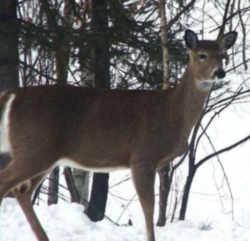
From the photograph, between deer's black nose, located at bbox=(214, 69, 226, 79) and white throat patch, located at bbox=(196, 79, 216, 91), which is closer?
deer's black nose, located at bbox=(214, 69, 226, 79)

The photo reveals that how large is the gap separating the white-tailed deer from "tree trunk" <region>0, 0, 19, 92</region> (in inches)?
71.6

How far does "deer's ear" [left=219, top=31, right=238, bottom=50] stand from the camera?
24.2ft

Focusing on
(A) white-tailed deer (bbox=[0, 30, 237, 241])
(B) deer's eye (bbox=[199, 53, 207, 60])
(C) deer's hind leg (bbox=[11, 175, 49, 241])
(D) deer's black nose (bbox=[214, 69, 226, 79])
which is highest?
(B) deer's eye (bbox=[199, 53, 207, 60])

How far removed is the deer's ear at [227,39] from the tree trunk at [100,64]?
5.37 feet

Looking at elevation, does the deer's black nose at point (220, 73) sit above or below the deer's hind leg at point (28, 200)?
above

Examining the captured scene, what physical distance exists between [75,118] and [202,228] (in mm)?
2153

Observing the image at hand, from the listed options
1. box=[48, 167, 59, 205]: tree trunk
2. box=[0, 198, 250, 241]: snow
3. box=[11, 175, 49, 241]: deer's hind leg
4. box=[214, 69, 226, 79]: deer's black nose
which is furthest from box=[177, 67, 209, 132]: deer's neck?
box=[48, 167, 59, 205]: tree trunk

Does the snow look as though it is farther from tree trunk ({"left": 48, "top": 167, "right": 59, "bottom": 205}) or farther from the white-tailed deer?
tree trunk ({"left": 48, "top": 167, "right": 59, "bottom": 205})

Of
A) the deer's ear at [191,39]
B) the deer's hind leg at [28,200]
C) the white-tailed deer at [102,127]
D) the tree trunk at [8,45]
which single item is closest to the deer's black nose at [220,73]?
the white-tailed deer at [102,127]

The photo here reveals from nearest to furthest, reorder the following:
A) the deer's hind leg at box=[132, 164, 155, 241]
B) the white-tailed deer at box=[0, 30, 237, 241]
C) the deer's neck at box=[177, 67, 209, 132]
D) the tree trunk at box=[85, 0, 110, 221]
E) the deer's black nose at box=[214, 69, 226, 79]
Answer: the white-tailed deer at box=[0, 30, 237, 241] < the deer's black nose at box=[214, 69, 226, 79] < the deer's hind leg at box=[132, 164, 155, 241] < the deer's neck at box=[177, 67, 209, 132] < the tree trunk at box=[85, 0, 110, 221]

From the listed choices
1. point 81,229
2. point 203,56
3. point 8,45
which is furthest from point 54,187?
point 203,56

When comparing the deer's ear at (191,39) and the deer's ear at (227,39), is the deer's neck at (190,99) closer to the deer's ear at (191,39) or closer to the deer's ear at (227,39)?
the deer's ear at (191,39)

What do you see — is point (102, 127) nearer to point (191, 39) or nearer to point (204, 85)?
point (204, 85)

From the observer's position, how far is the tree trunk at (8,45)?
27.7ft
